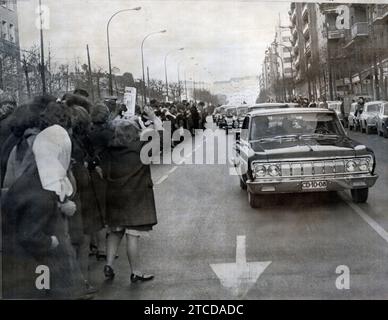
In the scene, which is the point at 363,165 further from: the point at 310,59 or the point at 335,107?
the point at 310,59

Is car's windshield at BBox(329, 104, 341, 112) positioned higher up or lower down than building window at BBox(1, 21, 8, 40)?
lower down

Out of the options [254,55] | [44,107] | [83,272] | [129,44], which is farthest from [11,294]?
[254,55]

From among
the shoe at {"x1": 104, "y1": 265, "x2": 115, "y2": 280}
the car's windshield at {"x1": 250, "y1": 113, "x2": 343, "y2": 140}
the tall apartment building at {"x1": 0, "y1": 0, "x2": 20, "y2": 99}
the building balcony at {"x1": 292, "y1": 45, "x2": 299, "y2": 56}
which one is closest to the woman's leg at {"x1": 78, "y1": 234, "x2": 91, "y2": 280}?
the shoe at {"x1": 104, "y1": 265, "x2": 115, "y2": 280}

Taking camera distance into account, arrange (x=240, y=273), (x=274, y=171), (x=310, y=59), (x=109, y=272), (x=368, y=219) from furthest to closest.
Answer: (x=274, y=171) → (x=368, y=219) → (x=310, y=59) → (x=109, y=272) → (x=240, y=273)

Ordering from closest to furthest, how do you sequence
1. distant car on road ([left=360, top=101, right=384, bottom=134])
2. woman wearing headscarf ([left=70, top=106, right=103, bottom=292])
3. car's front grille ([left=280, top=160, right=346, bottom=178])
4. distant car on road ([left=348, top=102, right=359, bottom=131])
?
1. woman wearing headscarf ([left=70, top=106, right=103, bottom=292])
2. distant car on road ([left=360, top=101, right=384, bottom=134])
3. car's front grille ([left=280, top=160, right=346, bottom=178])
4. distant car on road ([left=348, top=102, right=359, bottom=131])

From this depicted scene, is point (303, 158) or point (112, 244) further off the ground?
point (303, 158)

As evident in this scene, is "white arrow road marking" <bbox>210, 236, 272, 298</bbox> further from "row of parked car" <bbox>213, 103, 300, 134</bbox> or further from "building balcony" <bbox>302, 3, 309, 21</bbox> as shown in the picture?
"building balcony" <bbox>302, 3, 309, 21</bbox>

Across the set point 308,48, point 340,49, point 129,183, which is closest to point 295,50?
point 308,48
